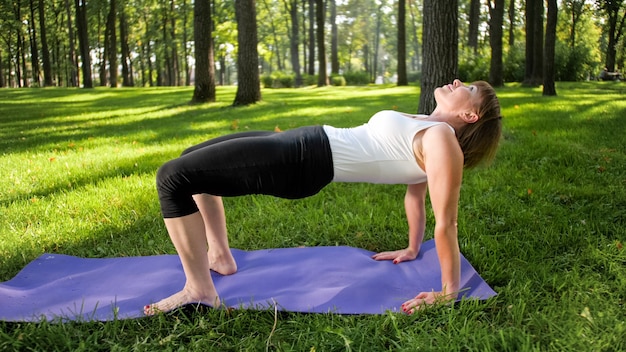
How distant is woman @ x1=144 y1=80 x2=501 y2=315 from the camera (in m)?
2.27

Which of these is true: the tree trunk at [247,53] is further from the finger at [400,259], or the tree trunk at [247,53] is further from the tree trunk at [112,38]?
the tree trunk at [112,38]

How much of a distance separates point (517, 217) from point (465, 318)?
1.62 meters

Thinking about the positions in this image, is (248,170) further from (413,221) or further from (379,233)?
(379,233)

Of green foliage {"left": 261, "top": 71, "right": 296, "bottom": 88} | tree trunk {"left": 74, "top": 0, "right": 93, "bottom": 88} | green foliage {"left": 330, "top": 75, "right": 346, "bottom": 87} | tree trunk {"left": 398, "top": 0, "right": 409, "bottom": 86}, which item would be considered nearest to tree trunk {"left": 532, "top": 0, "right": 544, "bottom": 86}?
tree trunk {"left": 398, "top": 0, "right": 409, "bottom": 86}

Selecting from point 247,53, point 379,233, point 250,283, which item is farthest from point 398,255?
point 247,53

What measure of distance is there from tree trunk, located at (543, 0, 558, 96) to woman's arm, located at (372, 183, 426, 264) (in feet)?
30.7

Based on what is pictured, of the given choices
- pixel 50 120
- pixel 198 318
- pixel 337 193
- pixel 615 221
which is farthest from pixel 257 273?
pixel 50 120

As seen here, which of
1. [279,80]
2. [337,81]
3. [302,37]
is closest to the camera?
[337,81]

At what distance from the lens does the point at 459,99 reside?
2531 millimetres

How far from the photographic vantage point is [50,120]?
1065 centimetres

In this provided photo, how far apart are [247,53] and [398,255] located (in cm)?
917

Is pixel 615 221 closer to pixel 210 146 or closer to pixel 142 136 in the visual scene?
pixel 210 146

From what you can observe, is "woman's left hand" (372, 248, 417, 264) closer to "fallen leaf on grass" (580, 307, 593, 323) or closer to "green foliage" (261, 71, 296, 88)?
"fallen leaf on grass" (580, 307, 593, 323)

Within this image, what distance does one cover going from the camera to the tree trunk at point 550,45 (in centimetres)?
1047
